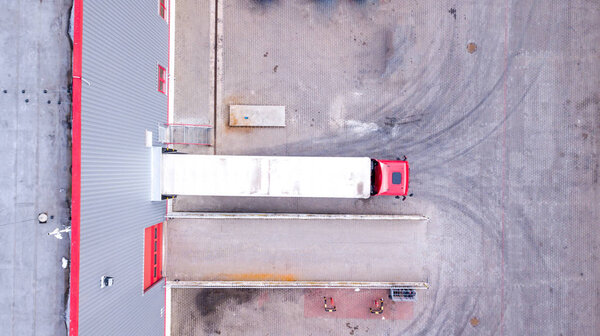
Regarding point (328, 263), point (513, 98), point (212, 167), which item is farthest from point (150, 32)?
point (513, 98)

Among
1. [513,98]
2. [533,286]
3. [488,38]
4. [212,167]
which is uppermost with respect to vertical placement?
[488,38]

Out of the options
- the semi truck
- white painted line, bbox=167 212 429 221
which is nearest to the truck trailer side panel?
the semi truck

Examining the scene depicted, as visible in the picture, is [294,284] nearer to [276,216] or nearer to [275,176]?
[276,216]

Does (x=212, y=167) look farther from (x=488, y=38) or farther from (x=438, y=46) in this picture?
(x=488, y=38)

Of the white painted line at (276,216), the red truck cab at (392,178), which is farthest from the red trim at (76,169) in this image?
the red truck cab at (392,178)

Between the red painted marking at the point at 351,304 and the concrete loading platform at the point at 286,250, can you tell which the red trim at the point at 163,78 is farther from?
the red painted marking at the point at 351,304

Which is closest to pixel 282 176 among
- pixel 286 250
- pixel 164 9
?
pixel 286 250

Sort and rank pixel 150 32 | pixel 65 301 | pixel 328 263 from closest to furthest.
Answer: pixel 65 301 < pixel 150 32 < pixel 328 263
